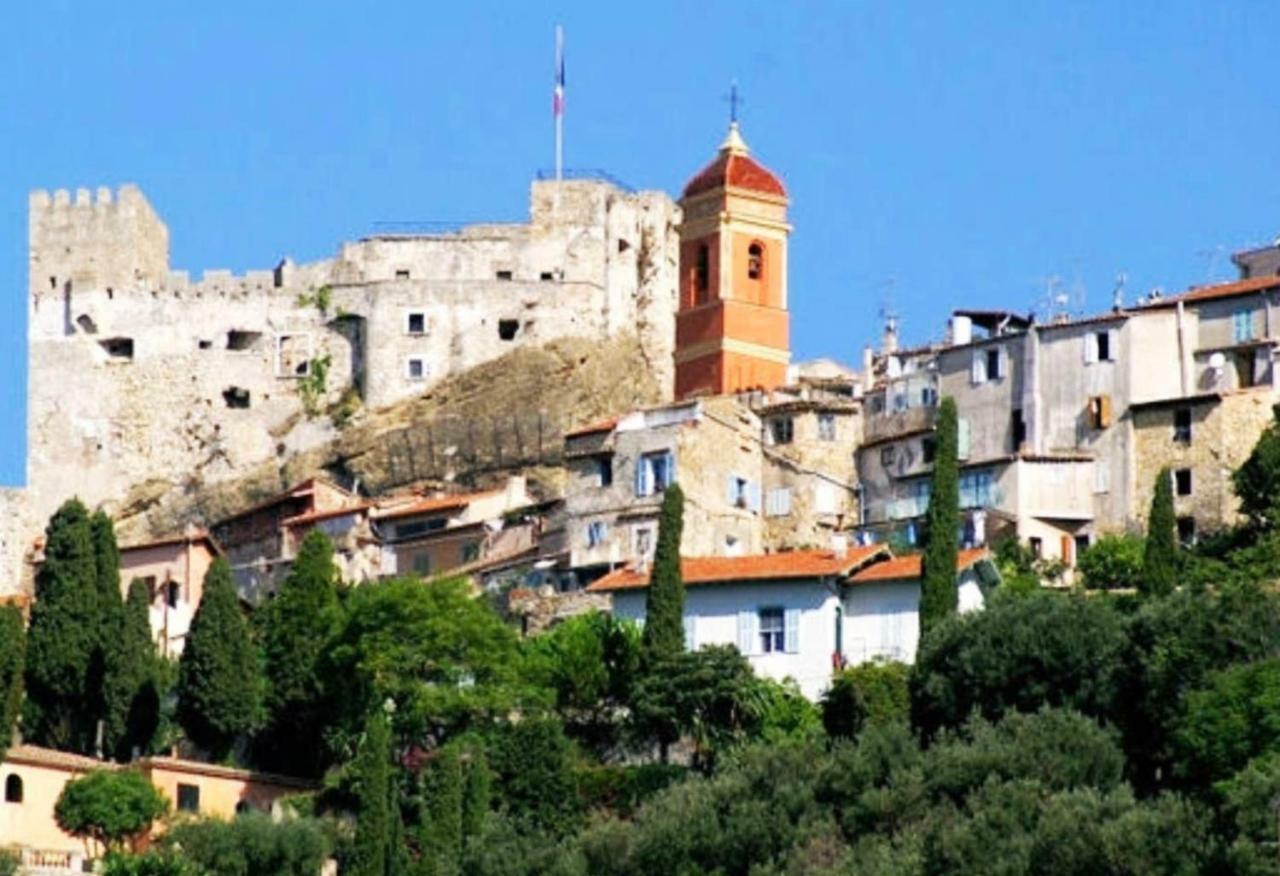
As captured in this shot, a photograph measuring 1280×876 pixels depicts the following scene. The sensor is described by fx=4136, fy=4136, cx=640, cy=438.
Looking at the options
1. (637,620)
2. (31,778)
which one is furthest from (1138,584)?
(31,778)

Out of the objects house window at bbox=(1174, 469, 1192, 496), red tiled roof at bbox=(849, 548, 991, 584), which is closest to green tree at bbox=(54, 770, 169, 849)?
red tiled roof at bbox=(849, 548, 991, 584)

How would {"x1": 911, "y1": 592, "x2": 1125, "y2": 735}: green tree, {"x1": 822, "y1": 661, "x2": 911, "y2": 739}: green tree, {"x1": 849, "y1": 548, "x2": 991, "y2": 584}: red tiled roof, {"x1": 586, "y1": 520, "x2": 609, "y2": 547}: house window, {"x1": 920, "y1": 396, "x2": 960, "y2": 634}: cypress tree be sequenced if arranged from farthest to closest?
{"x1": 586, "y1": 520, "x2": 609, "y2": 547}: house window → {"x1": 849, "y1": 548, "x2": 991, "y2": 584}: red tiled roof → {"x1": 920, "y1": 396, "x2": 960, "y2": 634}: cypress tree → {"x1": 822, "y1": 661, "x2": 911, "y2": 739}: green tree → {"x1": 911, "y1": 592, "x2": 1125, "y2": 735}: green tree

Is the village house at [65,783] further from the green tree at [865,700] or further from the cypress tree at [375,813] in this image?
the green tree at [865,700]

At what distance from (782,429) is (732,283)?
7.25m

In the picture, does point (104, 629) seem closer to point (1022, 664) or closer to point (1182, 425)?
point (1022, 664)

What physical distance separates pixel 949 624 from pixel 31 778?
1637cm

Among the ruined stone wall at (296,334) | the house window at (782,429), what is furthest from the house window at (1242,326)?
the ruined stone wall at (296,334)

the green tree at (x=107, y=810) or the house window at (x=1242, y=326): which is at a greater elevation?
the house window at (x=1242, y=326)

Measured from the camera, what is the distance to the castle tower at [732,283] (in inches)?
3794

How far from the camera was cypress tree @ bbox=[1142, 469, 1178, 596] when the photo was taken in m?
75.1

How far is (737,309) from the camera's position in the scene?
3807 inches

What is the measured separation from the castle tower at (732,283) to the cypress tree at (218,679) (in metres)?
21.7

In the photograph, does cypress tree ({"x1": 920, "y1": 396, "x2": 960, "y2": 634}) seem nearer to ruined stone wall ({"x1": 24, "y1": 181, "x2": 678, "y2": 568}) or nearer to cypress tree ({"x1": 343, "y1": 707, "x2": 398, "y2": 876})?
cypress tree ({"x1": 343, "y1": 707, "x2": 398, "y2": 876})

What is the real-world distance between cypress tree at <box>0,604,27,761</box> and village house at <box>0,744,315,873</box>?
621 millimetres
